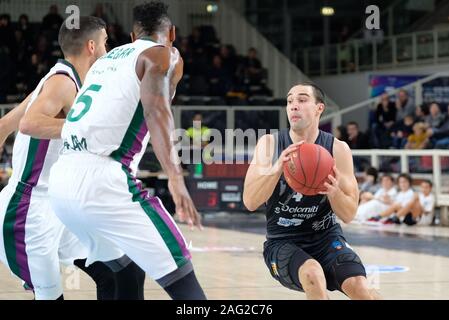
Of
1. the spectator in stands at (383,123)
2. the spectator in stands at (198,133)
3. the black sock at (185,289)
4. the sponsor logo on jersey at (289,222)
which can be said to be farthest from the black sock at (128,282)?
the spectator in stands at (383,123)

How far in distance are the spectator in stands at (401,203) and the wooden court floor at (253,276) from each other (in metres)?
3.64

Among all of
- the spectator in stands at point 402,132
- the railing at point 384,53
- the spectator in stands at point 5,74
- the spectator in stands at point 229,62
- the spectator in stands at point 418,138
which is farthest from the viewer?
the spectator in stands at point 229,62

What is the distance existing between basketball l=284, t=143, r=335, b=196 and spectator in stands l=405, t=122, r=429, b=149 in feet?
41.1

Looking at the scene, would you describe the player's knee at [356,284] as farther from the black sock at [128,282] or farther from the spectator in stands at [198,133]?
the spectator in stands at [198,133]

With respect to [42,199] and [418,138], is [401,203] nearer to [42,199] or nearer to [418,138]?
[418,138]

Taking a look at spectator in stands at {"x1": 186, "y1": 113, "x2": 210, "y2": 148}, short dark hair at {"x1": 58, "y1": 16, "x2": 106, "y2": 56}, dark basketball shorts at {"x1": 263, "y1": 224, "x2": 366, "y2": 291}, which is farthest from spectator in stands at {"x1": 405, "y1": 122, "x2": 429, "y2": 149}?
short dark hair at {"x1": 58, "y1": 16, "x2": 106, "y2": 56}

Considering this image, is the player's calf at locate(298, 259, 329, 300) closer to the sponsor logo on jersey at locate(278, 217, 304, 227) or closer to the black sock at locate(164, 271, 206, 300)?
the sponsor logo on jersey at locate(278, 217, 304, 227)

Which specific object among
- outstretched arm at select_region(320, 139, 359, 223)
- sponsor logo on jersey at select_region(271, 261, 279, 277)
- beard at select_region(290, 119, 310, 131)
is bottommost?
sponsor logo on jersey at select_region(271, 261, 279, 277)

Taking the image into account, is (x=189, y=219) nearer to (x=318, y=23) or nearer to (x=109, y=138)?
(x=109, y=138)

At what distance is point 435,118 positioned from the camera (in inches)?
755

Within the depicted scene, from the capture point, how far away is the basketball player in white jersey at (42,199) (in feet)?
18.9

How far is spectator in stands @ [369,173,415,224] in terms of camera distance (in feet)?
54.0

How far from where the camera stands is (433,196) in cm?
1653

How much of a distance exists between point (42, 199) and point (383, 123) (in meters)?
15.2
